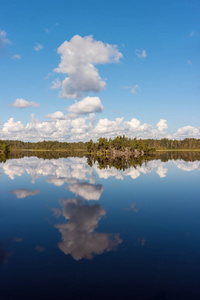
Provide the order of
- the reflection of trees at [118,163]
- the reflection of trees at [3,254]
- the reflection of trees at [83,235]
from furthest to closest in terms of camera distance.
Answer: the reflection of trees at [118,163] → the reflection of trees at [83,235] → the reflection of trees at [3,254]

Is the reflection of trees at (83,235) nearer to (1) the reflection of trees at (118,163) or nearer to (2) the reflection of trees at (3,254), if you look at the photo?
(2) the reflection of trees at (3,254)

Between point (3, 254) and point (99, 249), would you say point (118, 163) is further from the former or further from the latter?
point (3, 254)

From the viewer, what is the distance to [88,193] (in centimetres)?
3703

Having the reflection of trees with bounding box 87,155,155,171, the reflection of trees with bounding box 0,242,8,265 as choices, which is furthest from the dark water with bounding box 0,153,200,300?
the reflection of trees with bounding box 87,155,155,171

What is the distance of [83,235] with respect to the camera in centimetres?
1925

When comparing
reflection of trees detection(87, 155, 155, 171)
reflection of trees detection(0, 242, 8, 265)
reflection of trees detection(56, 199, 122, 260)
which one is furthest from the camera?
reflection of trees detection(87, 155, 155, 171)

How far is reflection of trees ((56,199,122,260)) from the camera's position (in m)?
16.5

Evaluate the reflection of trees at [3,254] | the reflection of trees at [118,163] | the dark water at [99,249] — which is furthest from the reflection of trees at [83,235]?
the reflection of trees at [118,163]

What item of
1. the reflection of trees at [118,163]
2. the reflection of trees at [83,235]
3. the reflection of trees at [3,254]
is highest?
the reflection of trees at [118,163]

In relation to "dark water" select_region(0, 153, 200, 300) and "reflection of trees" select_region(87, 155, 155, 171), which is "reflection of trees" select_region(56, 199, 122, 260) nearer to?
"dark water" select_region(0, 153, 200, 300)

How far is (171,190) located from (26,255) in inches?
1296

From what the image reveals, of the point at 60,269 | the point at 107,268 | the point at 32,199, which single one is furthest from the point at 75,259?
the point at 32,199

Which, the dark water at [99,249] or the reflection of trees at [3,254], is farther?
the reflection of trees at [3,254]

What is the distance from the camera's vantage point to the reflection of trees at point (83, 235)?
54.2 ft
